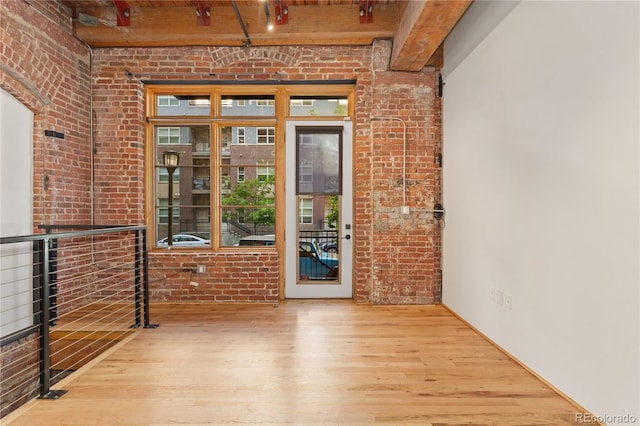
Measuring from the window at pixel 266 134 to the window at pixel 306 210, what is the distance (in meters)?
0.87

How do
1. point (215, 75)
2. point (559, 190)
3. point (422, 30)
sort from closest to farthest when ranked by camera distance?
point (559, 190) → point (422, 30) → point (215, 75)

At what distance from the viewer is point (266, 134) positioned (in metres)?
4.16

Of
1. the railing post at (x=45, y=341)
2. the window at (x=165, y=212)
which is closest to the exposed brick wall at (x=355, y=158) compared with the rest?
the window at (x=165, y=212)

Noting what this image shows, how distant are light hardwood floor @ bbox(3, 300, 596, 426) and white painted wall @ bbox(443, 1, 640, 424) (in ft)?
1.02

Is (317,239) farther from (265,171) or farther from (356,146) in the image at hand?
(356,146)

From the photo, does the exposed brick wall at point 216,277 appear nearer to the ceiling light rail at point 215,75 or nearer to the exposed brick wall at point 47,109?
the exposed brick wall at point 47,109

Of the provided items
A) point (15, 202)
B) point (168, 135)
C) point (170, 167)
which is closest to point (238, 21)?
point (168, 135)

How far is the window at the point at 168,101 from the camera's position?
4187 mm

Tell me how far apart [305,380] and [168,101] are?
3752 millimetres

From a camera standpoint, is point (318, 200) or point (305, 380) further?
point (318, 200)

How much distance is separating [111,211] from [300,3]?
335 centimetres

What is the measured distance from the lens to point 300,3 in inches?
143

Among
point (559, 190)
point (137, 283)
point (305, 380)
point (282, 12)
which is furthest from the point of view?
point (282, 12)

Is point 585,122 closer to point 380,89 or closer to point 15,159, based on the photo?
point 380,89
